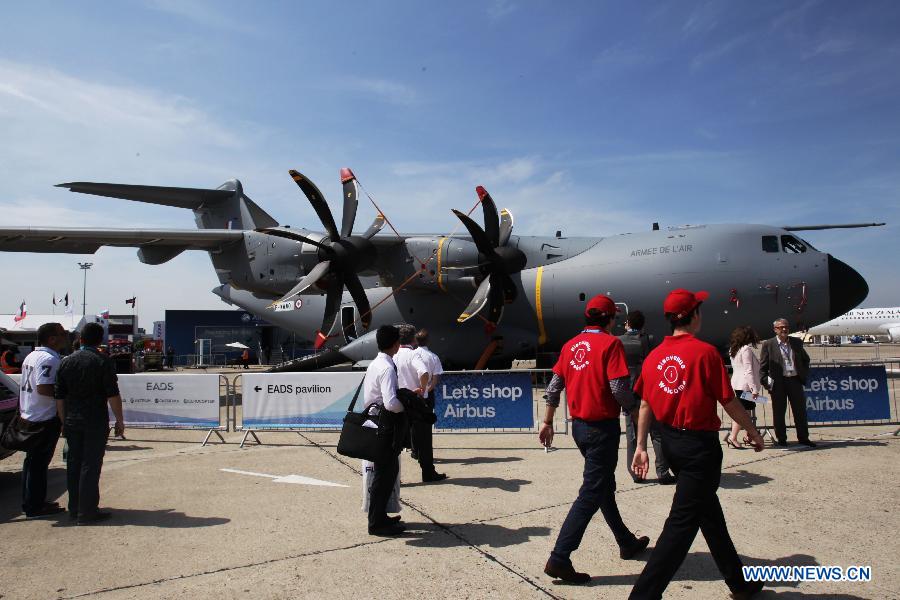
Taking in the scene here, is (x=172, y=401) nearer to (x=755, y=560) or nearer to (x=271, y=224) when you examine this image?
(x=755, y=560)

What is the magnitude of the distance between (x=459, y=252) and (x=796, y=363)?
8.79 metres

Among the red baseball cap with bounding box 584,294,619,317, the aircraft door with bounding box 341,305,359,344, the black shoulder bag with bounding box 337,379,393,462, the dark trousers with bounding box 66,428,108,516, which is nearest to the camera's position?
the red baseball cap with bounding box 584,294,619,317

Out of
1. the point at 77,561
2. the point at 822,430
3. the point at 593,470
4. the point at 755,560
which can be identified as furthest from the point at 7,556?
the point at 822,430

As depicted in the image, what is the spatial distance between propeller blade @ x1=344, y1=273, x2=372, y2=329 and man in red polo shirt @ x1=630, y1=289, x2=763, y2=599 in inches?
476

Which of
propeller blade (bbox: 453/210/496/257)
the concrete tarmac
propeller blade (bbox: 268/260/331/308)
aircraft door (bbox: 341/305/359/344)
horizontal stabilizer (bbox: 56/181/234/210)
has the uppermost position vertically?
horizontal stabilizer (bbox: 56/181/234/210)

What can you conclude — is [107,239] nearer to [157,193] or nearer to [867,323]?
[157,193]

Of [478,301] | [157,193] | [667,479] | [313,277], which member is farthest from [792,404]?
[157,193]

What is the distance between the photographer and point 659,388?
137 inches

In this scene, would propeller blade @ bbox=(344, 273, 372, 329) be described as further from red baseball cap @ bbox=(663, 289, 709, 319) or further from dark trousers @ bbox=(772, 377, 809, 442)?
red baseball cap @ bbox=(663, 289, 709, 319)

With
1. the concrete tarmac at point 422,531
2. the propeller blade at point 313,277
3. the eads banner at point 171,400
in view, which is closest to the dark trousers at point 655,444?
the concrete tarmac at point 422,531

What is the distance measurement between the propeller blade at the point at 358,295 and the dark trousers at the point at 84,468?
9.77 metres

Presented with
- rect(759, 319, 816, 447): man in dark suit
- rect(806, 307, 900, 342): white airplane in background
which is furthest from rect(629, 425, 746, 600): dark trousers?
rect(806, 307, 900, 342): white airplane in background

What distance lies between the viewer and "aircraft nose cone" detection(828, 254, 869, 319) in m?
12.8

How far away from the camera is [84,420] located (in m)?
5.36
